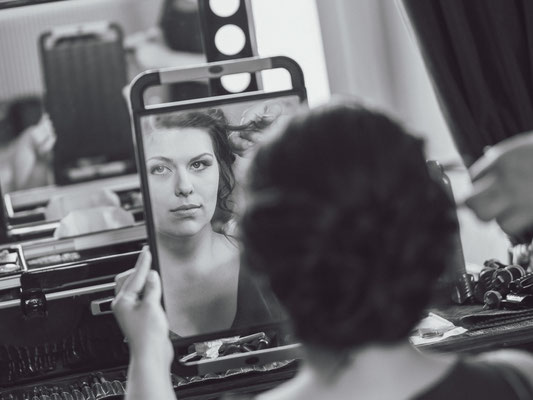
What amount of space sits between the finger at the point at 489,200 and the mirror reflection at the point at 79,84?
1.45 m

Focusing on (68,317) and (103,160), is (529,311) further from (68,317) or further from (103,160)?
(103,160)

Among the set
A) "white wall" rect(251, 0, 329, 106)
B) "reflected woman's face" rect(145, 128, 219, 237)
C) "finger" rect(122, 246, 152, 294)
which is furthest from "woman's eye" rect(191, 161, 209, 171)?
"white wall" rect(251, 0, 329, 106)

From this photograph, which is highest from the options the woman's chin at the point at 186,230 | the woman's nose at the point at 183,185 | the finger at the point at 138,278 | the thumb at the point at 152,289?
the woman's nose at the point at 183,185

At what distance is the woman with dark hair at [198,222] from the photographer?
1436 mm

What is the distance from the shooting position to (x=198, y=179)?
4.80 feet

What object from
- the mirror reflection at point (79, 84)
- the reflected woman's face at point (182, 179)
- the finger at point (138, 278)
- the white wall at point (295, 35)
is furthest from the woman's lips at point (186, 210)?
the white wall at point (295, 35)

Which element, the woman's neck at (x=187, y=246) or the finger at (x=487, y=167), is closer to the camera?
the finger at (x=487, y=167)

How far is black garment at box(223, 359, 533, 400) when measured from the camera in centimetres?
73

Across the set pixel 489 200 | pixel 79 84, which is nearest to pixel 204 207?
pixel 489 200

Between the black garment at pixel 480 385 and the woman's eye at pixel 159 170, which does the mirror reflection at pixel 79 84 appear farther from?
the black garment at pixel 480 385

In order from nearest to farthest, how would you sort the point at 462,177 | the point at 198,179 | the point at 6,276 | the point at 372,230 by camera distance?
the point at 372,230
the point at 198,179
the point at 6,276
the point at 462,177

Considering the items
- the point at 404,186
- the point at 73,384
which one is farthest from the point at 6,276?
the point at 404,186

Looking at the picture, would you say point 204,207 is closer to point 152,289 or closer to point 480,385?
point 152,289

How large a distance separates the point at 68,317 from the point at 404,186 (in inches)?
42.1
